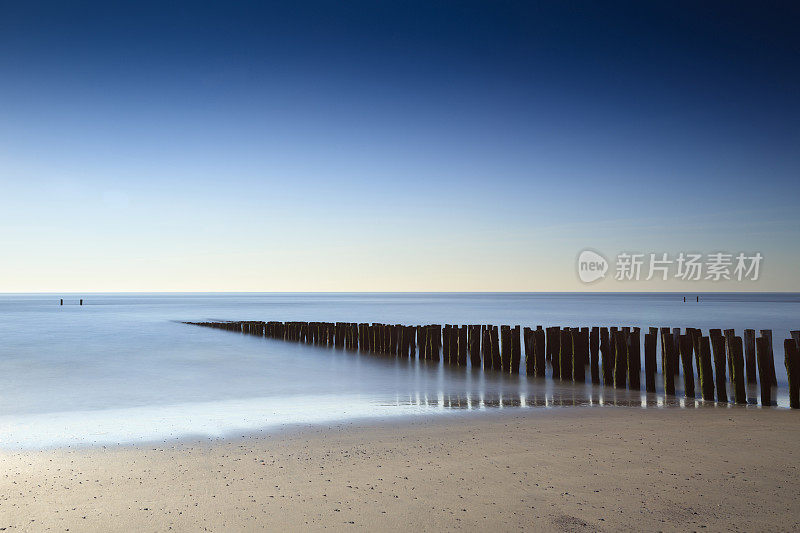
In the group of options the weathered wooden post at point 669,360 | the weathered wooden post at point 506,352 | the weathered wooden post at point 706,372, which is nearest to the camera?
the weathered wooden post at point 706,372

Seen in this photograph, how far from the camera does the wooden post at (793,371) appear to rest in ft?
28.3

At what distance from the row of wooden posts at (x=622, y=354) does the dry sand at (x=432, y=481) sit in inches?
85.9

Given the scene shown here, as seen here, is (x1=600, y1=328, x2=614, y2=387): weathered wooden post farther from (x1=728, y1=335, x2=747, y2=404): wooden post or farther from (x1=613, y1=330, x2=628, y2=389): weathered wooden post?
(x1=728, y1=335, x2=747, y2=404): wooden post

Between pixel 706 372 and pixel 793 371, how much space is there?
3.97 ft

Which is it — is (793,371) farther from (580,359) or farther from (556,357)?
(556,357)

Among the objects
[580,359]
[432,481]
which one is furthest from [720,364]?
[432,481]

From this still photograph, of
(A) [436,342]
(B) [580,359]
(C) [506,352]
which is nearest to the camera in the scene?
(B) [580,359]

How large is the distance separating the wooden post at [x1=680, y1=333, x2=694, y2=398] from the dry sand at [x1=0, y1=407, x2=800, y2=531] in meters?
2.73

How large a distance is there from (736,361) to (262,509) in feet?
25.8

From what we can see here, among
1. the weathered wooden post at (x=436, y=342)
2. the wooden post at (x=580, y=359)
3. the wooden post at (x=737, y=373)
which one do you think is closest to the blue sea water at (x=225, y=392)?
the wooden post at (x=580, y=359)

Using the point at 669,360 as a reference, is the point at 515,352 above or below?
below

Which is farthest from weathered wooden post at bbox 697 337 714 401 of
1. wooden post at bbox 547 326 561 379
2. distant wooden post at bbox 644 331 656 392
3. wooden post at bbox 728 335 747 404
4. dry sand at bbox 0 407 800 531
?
wooden post at bbox 547 326 561 379

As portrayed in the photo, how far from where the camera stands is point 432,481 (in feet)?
16.0

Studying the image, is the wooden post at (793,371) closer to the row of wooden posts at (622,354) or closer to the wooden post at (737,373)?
the row of wooden posts at (622,354)
